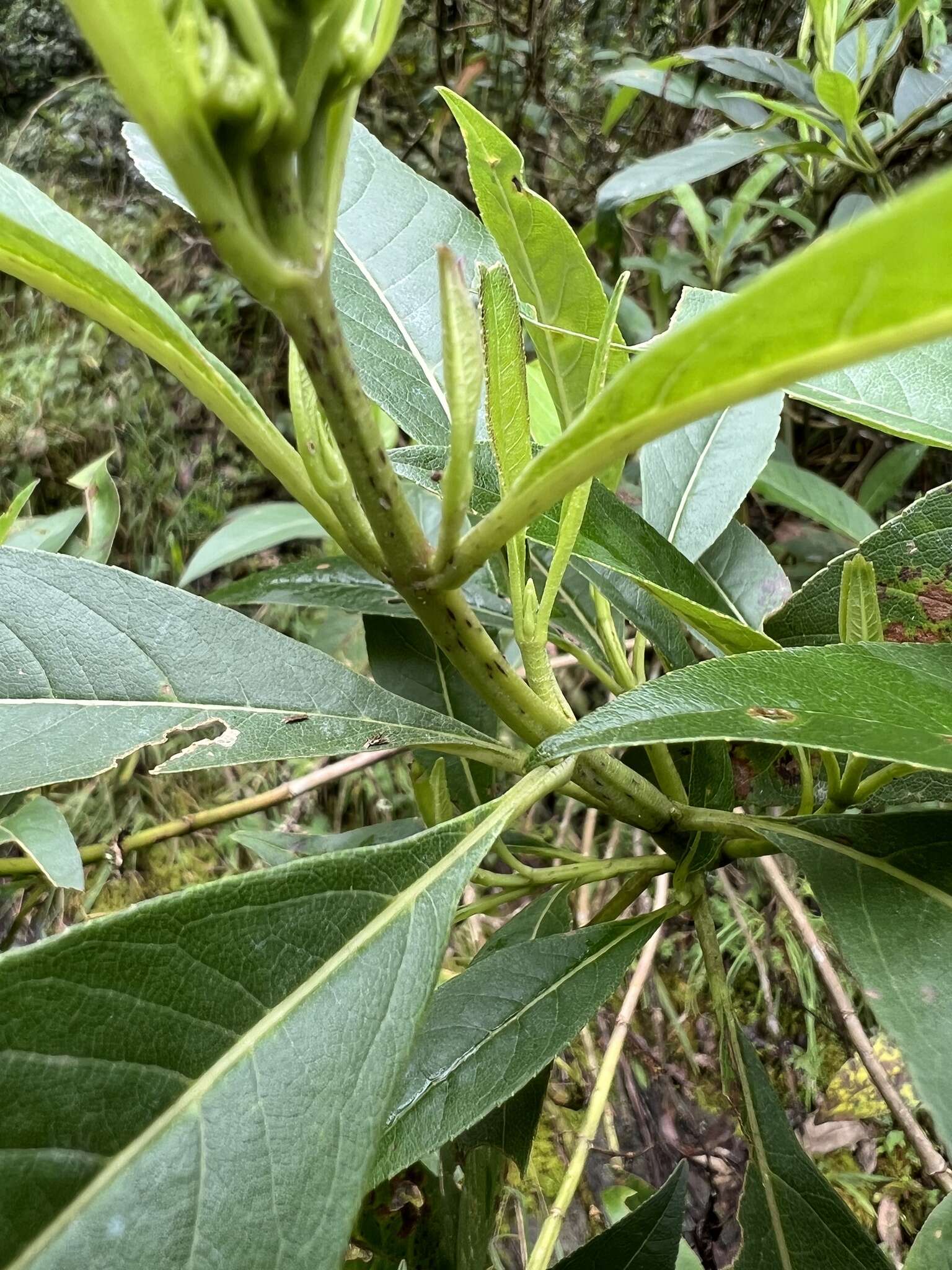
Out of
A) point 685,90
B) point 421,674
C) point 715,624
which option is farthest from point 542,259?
point 685,90

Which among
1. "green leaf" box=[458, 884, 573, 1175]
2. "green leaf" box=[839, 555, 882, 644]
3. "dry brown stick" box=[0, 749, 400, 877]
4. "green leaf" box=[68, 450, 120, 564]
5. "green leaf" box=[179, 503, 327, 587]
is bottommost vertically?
"green leaf" box=[458, 884, 573, 1175]

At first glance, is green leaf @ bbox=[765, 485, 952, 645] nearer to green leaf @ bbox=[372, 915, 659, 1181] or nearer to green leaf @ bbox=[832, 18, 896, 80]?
green leaf @ bbox=[372, 915, 659, 1181]

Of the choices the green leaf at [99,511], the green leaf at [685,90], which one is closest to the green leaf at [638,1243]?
the green leaf at [99,511]

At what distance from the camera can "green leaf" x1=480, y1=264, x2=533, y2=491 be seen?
33 centimetres

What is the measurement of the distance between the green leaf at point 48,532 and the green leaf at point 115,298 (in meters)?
0.63

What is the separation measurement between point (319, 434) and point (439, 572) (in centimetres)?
7

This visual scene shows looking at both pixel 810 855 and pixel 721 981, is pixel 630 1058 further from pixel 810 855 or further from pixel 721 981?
pixel 810 855

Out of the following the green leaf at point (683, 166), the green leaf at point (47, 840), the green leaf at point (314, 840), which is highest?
the green leaf at point (683, 166)

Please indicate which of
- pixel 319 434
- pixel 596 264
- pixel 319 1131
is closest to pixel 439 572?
pixel 319 434

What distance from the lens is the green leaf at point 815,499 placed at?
3.04 feet

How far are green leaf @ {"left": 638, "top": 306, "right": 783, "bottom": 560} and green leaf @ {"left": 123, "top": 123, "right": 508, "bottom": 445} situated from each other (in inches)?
7.6

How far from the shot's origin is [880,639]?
39 cm

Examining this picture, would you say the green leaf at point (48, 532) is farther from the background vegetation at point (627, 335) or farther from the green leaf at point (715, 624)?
the green leaf at point (715, 624)

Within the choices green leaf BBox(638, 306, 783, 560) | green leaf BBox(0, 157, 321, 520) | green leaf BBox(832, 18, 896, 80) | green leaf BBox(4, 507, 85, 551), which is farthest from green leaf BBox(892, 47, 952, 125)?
green leaf BBox(4, 507, 85, 551)
